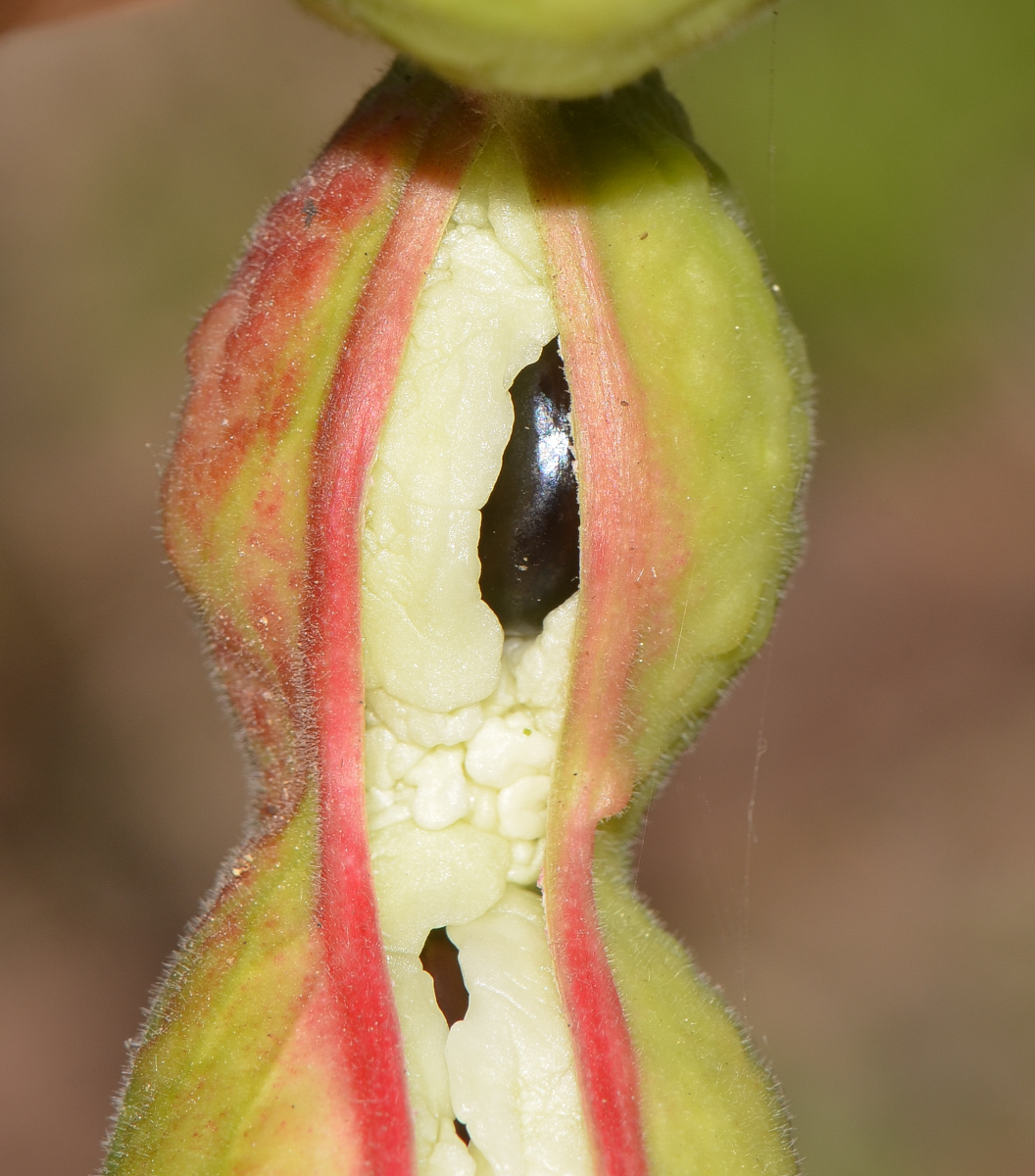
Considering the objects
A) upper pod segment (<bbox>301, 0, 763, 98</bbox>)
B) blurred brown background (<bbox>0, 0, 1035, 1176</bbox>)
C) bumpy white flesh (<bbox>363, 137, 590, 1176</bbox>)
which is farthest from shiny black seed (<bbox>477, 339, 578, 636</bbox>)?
blurred brown background (<bbox>0, 0, 1035, 1176</bbox>)

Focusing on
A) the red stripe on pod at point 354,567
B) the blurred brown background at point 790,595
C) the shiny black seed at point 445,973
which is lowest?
the shiny black seed at point 445,973

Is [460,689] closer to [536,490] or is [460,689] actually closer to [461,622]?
[461,622]

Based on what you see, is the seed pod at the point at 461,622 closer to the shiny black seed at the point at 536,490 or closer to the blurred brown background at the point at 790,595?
the shiny black seed at the point at 536,490

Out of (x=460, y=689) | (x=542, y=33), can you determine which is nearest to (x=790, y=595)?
(x=460, y=689)

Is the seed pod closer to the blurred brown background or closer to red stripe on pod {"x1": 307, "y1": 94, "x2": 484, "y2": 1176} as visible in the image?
red stripe on pod {"x1": 307, "y1": 94, "x2": 484, "y2": 1176}

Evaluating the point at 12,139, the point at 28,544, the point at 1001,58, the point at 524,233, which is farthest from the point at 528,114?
the point at 12,139

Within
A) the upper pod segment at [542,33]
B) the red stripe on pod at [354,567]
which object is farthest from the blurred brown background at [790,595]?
the upper pod segment at [542,33]
